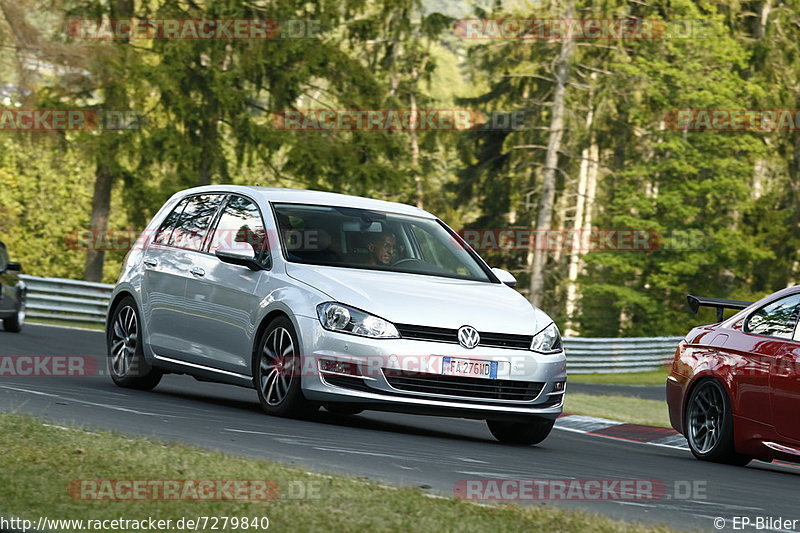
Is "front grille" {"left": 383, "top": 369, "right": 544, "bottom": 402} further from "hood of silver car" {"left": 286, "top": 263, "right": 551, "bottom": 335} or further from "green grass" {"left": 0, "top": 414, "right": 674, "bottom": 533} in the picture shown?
"green grass" {"left": 0, "top": 414, "right": 674, "bottom": 533}

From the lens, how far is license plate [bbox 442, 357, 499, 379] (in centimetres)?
1010

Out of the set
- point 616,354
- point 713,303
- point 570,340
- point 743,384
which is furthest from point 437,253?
point 616,354

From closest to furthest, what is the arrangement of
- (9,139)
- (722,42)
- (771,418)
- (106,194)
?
(771,418), (9,139), (106,194), (722,42)

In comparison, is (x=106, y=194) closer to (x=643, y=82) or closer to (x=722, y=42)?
(x=643, y=82)

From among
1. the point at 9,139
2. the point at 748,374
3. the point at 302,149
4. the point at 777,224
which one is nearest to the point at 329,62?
the point at 302,149

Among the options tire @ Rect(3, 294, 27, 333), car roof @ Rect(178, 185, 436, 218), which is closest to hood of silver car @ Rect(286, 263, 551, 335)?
car roof @ Rect(178, 185, 436, 218)

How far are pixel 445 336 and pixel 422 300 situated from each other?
0.35 m

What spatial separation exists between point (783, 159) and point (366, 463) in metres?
47.4

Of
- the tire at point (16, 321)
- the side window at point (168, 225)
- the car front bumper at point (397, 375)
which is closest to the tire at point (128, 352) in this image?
the side window at point (168, 225)

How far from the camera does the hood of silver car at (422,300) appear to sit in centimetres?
1010

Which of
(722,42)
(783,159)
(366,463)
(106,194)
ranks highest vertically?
(722,42)

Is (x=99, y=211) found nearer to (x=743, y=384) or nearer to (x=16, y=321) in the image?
(x=16, y=321)

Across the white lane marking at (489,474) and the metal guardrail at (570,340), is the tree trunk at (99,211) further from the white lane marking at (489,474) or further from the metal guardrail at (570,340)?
the white lane marking at (489,474)

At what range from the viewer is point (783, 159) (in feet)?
174
